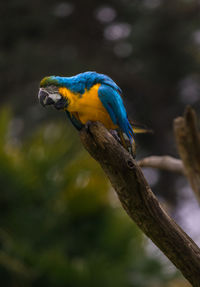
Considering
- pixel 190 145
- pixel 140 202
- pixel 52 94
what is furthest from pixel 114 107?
pixel 190 145

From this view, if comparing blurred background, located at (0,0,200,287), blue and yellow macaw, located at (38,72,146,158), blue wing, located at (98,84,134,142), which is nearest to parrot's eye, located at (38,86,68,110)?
blue and yellow macaw, located at (38,72,146,158)

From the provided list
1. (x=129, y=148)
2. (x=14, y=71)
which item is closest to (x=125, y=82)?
(x=14, y=71)

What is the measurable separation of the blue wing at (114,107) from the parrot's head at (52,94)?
0.18 m

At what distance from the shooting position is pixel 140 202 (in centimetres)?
205

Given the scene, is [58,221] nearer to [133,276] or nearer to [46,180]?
[46,180]

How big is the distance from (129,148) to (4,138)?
9.78 ft

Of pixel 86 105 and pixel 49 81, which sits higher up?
pixel 49 81

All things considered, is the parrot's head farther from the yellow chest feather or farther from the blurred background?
the blurred background

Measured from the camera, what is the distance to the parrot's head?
242 centimetres

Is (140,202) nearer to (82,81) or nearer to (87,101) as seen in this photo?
(87,101)

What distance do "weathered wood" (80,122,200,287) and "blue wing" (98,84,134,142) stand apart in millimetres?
379

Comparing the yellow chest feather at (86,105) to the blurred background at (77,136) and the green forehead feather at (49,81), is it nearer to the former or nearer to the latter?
the green forehead feather at (49,81)

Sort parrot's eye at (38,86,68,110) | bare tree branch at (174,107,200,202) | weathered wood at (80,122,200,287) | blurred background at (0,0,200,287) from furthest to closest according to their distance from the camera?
blurred background at (0,0,200,287)
bare tree branch at (174,107,200,202)
parrot's eye at (38,86,68,110)
weathered wood at (80,122,200,287)

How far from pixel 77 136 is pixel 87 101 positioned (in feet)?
13.3
